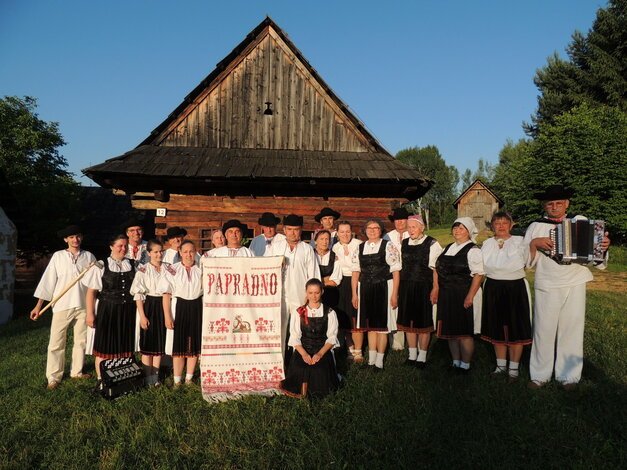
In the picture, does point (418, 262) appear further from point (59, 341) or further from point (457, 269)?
point (59, 341)

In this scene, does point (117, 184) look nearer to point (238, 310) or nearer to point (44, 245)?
point (238, 310)

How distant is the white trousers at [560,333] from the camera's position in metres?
4.39

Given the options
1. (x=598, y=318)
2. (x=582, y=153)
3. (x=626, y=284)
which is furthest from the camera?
(x=582, y=153)

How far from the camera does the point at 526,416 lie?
149 inches

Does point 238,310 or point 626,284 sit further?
point 626,284

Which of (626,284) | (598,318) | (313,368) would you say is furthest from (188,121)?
(626,284)

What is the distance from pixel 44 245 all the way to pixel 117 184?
9768 millimetres

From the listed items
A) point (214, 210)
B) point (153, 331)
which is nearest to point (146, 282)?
point (153, 331)

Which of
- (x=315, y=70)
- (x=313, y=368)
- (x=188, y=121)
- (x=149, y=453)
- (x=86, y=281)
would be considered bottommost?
(x=149, y=453)

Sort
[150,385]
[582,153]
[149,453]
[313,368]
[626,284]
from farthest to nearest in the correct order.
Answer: [582,153] → [626,284] → [150,385] → [313,368] → [149,453]

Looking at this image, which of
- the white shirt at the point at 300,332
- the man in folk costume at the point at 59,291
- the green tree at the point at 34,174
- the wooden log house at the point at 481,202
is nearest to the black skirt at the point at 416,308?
the white shirt at the point at 300,332

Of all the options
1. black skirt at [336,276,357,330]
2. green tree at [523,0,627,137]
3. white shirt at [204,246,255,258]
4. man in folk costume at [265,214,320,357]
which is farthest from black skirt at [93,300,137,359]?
green tree at [523,0,627,137]

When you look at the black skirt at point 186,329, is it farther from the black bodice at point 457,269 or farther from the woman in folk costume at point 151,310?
the black bodice at point 457,269

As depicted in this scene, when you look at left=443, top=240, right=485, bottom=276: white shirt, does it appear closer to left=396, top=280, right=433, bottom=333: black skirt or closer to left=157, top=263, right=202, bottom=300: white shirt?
left=396, top=280, right=433, bottom=333: black skirt
